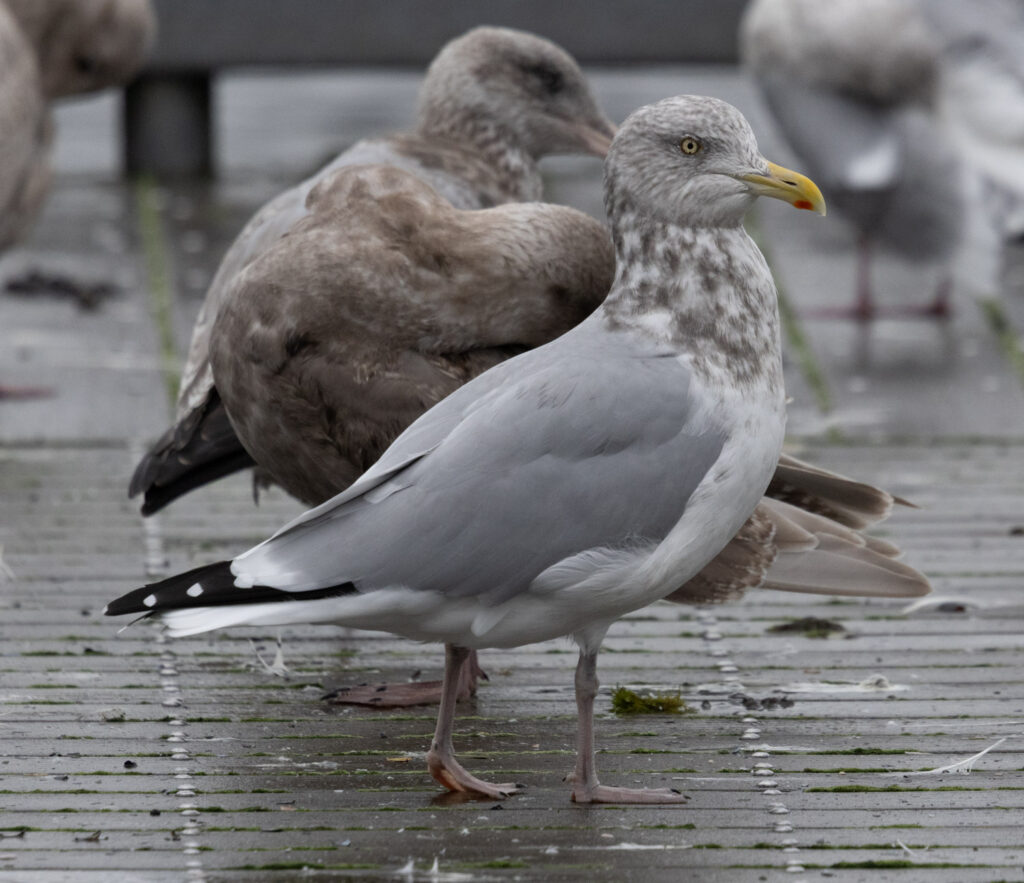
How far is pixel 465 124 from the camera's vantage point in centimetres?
557

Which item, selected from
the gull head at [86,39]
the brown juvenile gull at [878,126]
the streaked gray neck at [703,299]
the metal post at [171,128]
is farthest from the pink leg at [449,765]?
the metal post at [171,128]

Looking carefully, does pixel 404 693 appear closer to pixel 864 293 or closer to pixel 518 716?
pixel 518 716

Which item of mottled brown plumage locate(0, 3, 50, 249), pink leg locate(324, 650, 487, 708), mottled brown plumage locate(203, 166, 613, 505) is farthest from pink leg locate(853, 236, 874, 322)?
pink leg locate(324, 650, 487, 708)

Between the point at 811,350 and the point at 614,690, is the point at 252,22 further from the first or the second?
the point at 614,690

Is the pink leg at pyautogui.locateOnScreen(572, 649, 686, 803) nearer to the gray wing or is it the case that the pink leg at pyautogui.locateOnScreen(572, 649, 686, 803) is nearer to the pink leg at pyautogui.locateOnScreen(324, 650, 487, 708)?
the gray wing

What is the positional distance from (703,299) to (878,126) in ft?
15.9

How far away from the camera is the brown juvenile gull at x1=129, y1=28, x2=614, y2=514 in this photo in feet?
16.5

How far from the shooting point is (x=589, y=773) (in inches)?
147

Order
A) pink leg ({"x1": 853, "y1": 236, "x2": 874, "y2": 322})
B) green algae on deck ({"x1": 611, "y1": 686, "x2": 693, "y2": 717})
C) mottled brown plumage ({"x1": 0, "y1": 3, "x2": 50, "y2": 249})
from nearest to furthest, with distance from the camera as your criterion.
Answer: green algae on deck ({"x1": 611, "y1": 686, "x2": 693, "y2": 717}) → mottled brown plumage ({"x1": 0, "y1": 3, "x2": 50, "y2": 249}) → pink leg ({"x1": 853, "y1": 236, "x2": 874, "y2": 322})

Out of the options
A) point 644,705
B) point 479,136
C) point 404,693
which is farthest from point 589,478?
point 479,136

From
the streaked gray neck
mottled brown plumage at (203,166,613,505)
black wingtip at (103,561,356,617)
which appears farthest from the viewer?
mottled brown plumage at (203,166,613,505)

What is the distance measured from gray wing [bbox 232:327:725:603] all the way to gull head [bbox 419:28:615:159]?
2.04 metres

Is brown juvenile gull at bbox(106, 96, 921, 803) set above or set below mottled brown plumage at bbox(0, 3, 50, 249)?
above

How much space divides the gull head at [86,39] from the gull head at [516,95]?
2535 mm
